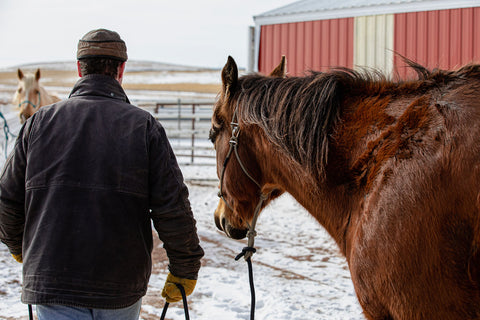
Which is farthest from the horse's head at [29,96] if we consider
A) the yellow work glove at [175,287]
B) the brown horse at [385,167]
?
the yellow work glove at [175,287]

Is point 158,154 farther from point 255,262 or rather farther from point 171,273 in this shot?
point 255,262

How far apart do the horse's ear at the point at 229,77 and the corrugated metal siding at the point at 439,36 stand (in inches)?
227

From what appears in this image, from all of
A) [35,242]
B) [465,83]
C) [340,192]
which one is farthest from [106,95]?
[465,83]

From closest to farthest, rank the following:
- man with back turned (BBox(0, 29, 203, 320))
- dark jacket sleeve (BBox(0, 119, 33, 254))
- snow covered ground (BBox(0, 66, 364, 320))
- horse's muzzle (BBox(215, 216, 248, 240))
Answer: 1. man with back turned (BBox(0, 29, 203, 320))
2. dark jacket sleeve (BBox(0, 119, 33, 254))
3. horse's muzzle (BBox(215, 216, 248, 240))
4. snow covered ground (BBox(0, 66, 364, 320))

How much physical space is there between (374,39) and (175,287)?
767 cm

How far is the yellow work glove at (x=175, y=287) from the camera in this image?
1967mm

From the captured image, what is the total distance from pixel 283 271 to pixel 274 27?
6.21m

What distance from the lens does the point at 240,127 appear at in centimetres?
239

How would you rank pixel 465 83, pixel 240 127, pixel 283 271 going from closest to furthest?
pixel 465 83 < pixel 240 127 < pixel 283 271

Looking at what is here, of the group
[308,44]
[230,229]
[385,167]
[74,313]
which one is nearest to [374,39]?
[308,44]

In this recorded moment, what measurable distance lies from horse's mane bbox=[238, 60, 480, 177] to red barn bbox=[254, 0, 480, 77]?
568 cm

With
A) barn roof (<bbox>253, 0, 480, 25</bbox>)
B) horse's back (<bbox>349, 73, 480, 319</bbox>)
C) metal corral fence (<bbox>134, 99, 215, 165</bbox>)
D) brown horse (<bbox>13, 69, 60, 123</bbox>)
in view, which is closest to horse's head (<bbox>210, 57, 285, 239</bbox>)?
horse's back (<bbox>349, 73, 480, 319</bbox>)

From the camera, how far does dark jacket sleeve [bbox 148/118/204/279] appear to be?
1.79 metres

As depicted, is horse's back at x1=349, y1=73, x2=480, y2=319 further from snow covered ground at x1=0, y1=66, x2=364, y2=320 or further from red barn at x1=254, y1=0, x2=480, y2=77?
red barn at x1=254, y1=0, x2=480, y2=77
